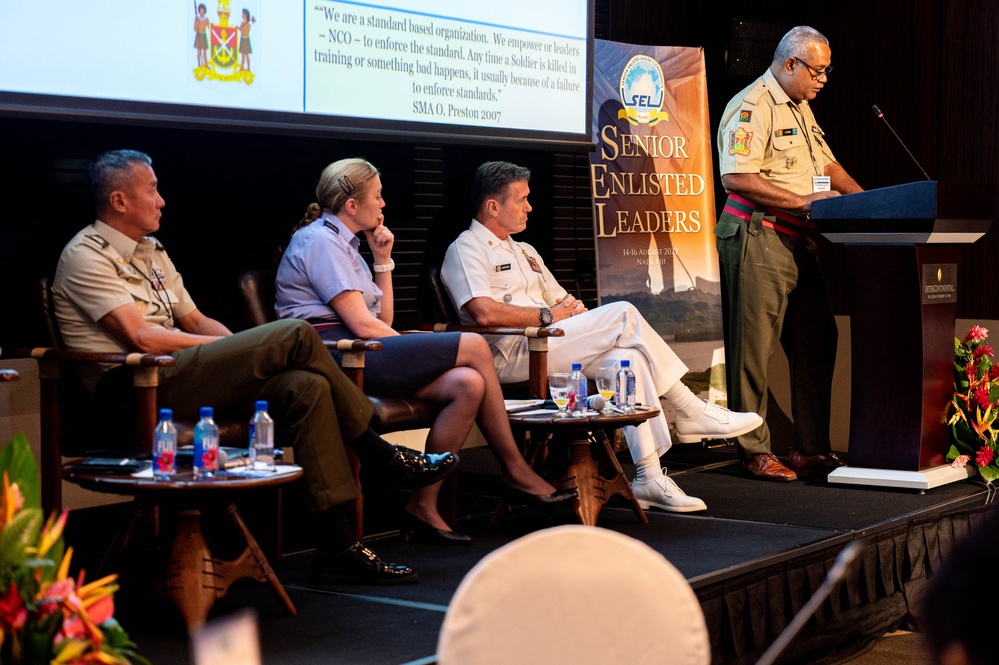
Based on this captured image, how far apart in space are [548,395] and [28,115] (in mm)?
1879

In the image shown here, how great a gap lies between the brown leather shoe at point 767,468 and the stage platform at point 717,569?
67 mm

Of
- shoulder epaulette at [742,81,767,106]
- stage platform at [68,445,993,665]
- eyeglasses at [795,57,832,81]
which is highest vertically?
eyeglasses at [795,57,832,81]

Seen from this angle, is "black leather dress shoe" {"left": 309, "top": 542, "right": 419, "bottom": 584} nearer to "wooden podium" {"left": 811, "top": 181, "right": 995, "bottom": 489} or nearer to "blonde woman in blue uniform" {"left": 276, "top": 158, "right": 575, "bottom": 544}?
"blonde woman in blue uniform" {"left": 276, "top": 158, "right": 575, "bottom": 544}

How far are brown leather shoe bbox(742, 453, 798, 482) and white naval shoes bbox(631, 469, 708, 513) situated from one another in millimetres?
731

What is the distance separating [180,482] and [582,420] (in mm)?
1446

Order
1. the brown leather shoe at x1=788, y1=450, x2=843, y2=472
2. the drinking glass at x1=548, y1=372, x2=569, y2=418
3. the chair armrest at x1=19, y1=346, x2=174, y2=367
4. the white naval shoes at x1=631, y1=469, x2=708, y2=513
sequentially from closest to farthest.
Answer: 1. the chair armrest at x1=19, y1=346, x2=174, y2=367
2. the drinking glass at x1=548, y1=372, x2=569, y2=418
3. the white naval shoes at x1=631, y1=469, x2=708, y2=513
4. the brown leather shoe at x1=788, y1=450, x2=843, y2=472

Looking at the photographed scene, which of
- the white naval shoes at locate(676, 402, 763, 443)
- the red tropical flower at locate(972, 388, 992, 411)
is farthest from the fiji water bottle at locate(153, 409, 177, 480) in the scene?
the red tropical flower at locate(972, 388, 992, 411)

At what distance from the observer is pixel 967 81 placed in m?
6.13

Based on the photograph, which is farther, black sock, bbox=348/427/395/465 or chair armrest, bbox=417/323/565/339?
chair armrest, bbox=417/323/565/339

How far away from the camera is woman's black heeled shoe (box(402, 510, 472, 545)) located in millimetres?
3580

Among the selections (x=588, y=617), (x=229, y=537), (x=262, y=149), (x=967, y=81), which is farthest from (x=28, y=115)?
(x=967, y=81)

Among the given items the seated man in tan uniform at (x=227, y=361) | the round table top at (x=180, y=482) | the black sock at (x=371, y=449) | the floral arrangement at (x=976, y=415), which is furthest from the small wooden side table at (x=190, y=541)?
the floral arrangement at (x=976, y=415)

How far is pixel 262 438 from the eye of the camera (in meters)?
2.83

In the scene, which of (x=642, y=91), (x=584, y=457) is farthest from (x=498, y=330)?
(x=642, y=91)
